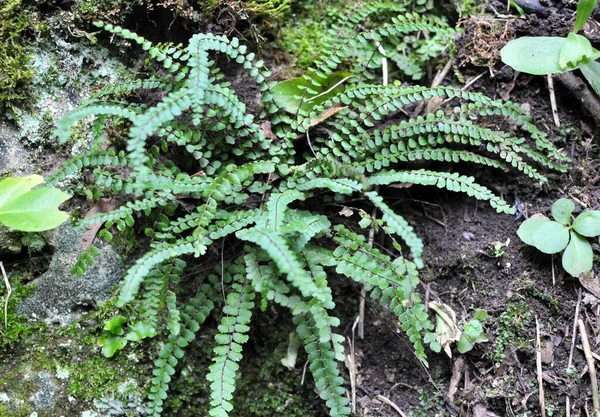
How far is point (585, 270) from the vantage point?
9.24 feet

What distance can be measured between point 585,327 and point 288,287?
1.61m

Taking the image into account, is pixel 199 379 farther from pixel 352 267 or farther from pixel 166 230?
pixel 352 267

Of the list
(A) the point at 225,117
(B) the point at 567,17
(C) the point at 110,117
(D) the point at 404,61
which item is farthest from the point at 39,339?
(B) the point at 567,17

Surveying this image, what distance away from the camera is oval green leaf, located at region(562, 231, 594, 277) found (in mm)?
2822

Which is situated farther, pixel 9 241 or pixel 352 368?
pixel 352 368

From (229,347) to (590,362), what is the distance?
186 cm

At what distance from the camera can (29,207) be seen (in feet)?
8.54

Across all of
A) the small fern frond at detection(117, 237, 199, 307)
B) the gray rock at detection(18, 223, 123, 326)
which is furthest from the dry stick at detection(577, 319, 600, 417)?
the gray rock at detection(18, 223, 123, 326)

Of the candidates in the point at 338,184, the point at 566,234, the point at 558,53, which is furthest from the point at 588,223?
the point at 338,184

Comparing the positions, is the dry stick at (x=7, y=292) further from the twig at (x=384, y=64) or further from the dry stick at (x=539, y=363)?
the dry stick at (x=539, y=363)

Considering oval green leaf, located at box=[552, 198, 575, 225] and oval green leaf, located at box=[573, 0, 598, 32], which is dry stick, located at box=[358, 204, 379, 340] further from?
oval green leaf, located at box=[573, 0, 598, 32]

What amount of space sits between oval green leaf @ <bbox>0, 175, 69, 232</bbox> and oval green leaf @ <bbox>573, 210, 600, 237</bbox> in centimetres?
266

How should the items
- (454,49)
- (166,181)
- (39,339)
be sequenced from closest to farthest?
(166,181) → (39,339) → (454,49)

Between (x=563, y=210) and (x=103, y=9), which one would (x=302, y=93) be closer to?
(x=103, y=9)
